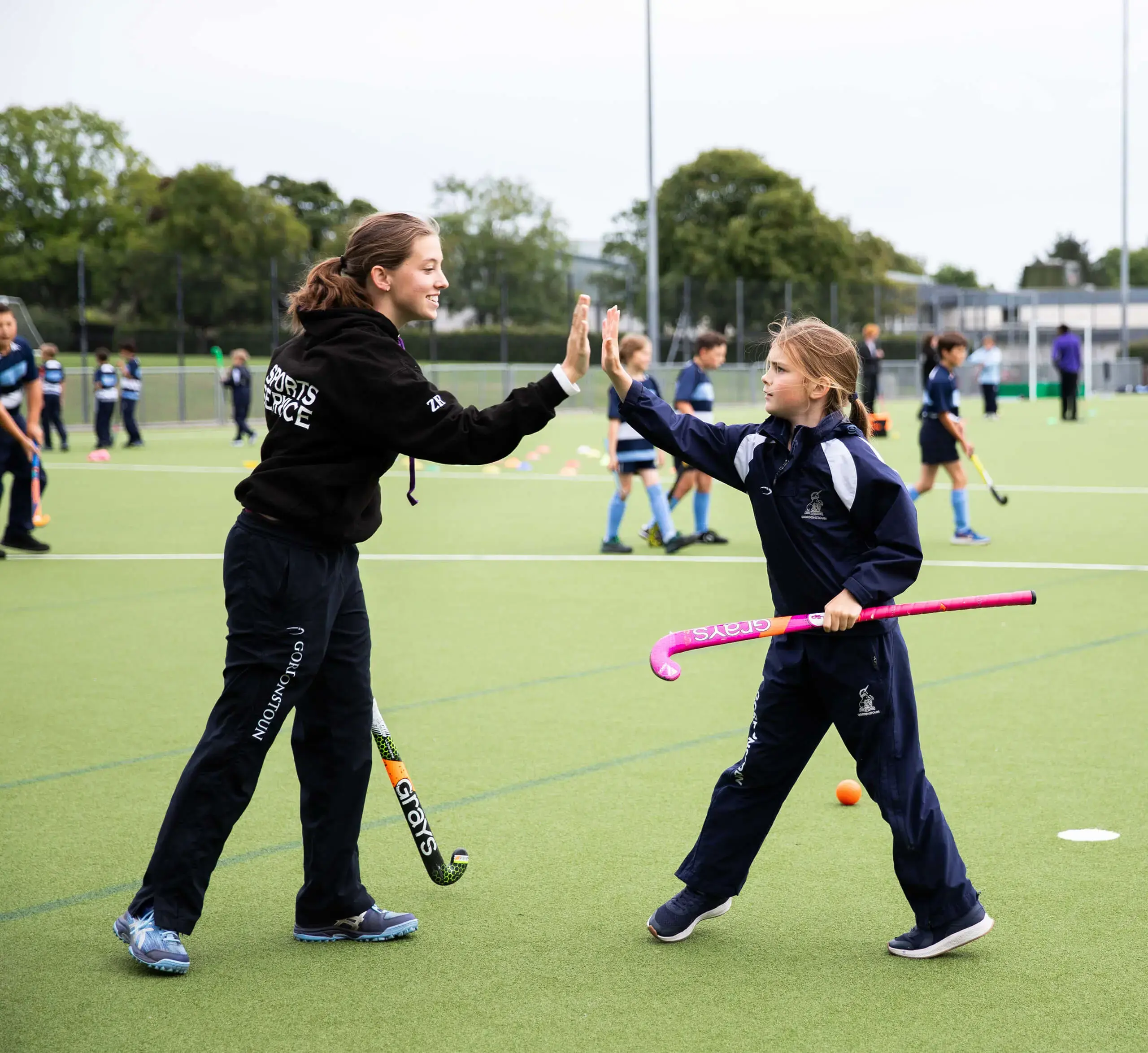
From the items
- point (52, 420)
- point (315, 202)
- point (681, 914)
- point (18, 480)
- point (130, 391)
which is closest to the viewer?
point (681, 914)

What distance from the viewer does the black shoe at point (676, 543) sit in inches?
467

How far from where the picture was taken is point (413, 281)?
3.74 metres

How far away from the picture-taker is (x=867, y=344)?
27828mm

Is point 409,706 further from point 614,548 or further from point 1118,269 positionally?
point 1118,269

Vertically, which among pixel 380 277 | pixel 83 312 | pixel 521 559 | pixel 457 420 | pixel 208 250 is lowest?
pixel 521 559

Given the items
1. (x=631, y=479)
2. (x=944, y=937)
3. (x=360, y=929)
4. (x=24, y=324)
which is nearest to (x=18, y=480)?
(x=631, y=479)

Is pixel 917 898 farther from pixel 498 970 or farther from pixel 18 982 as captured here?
pixel 18 982

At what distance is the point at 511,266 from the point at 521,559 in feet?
116

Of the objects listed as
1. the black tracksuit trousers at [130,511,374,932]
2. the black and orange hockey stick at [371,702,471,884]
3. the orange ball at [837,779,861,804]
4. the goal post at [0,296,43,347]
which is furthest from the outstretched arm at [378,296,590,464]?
the goal post at [0,296,43,347]

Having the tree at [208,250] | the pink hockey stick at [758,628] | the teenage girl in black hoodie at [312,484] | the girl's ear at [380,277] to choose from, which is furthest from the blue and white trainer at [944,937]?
the tree at [208,250]

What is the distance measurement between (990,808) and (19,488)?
9.13m

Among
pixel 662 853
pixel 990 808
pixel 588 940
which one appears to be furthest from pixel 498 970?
pixel 990 808

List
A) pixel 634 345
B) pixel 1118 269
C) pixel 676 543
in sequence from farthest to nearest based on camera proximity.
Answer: pixel 1118 269, pixel 676 543, pixel 634 345

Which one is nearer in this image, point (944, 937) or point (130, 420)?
point (944, 937)
